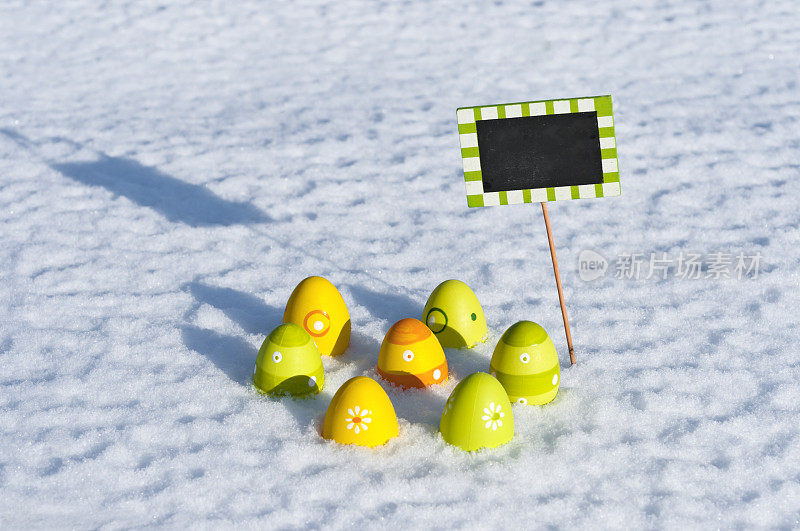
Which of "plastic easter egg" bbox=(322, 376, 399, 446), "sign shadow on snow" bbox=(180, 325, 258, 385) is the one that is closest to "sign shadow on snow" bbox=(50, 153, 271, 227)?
"sign shadow on snow" bbox=(180, 325, 258, 385)

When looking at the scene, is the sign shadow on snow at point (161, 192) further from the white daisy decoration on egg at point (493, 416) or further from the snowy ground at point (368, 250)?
the white daisy decoration on egg at point (493, 416)

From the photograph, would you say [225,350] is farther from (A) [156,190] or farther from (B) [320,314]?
(A) [156,190]

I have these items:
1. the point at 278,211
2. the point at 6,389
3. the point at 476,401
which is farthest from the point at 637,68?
the point at 6,389

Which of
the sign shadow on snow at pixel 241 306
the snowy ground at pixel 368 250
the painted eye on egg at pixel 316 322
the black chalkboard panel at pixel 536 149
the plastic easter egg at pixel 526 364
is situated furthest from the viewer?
the sign shadow on snow at pixel 241 306

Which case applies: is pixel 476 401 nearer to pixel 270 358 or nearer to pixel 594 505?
pixel 594 505

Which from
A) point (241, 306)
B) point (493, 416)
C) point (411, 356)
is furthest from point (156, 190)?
point (493, 416)

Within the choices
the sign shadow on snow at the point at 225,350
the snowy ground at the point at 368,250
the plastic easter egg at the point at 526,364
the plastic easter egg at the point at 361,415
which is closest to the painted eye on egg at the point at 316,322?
the snowy ground at the point at 368,250
